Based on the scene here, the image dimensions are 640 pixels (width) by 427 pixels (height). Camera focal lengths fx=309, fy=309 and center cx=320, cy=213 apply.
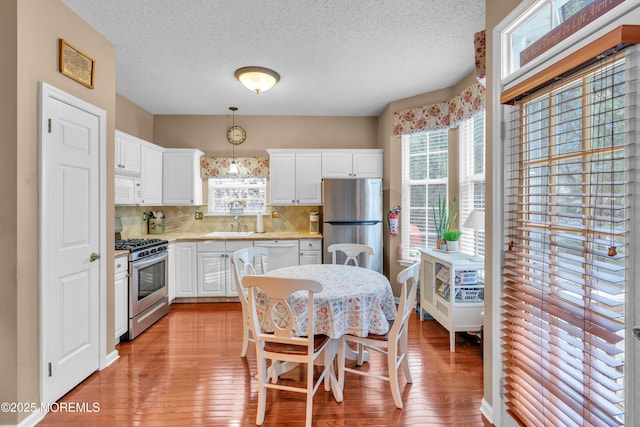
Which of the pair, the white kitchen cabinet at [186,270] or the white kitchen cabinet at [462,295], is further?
the white kitchen cabinet at [186,270]

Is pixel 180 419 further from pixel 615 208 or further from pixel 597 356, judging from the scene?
pixel 615 208

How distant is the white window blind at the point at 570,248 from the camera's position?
1.13m

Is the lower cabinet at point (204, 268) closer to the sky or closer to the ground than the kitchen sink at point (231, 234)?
closer to the ground

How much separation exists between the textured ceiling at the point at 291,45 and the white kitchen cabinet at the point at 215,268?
6.37 feet

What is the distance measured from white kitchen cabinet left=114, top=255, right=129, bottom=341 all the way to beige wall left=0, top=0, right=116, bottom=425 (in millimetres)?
950

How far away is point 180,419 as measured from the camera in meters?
1.93

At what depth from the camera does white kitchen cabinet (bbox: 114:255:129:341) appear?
2848mm

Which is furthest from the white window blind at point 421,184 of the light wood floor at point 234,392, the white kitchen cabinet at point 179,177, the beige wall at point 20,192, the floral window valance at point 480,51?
the beige wall at point 20,192

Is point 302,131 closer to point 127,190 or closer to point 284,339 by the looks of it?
point 127,190

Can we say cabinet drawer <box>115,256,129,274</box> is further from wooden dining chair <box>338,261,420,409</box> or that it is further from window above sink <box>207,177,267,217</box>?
wooden dining chair <box>338,261,420,409</box>

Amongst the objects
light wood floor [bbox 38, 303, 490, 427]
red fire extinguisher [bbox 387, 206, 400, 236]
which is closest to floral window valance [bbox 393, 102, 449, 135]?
red fire extinguisher [bbox 387, 206, 400, 236]

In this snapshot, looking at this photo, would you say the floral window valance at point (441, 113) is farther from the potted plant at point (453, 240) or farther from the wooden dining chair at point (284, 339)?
the wooden dining chair at point (284, 339)

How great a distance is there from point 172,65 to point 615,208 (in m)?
3.47

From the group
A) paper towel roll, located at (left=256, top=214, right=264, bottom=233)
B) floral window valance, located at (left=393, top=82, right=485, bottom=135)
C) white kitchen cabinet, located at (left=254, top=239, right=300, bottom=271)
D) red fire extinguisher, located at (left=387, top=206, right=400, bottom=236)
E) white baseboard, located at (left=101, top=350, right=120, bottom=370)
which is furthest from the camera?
paper towel roll, located at (left=256, top=214, right=264, bottom=233)
